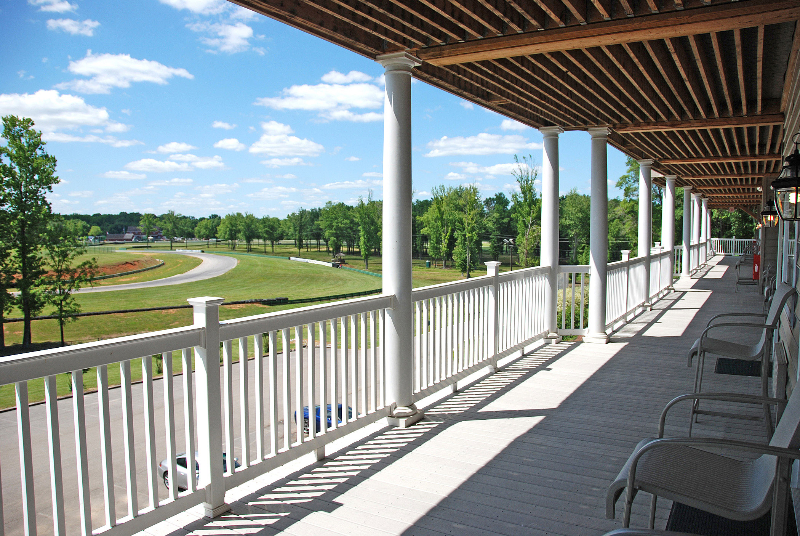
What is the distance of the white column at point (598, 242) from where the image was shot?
696 centimetres

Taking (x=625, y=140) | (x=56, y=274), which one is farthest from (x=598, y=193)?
(x=56, y=274)

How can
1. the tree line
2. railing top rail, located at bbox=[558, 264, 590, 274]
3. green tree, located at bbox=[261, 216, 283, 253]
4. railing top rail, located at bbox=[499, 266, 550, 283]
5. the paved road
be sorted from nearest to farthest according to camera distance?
railing top rail, located at bbox=[499, 266, 550, 283]
railing top rail, located at bbox=[558, 264, 590, 274]
the tree line
the paved road
green tree, located at bbox=[261, 216, 283, 253]

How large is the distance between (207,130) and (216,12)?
66.9 feet

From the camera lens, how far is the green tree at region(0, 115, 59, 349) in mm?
32281

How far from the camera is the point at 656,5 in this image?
3152mm

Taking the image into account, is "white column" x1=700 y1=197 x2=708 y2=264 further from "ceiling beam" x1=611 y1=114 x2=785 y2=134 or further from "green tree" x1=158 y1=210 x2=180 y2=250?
"green tree" x1=158 y1=210 x2=180 y2=250

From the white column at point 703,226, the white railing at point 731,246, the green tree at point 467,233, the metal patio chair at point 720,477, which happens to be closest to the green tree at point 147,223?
the green tree at point 467,233

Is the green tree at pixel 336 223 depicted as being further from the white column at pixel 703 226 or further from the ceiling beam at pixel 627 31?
the ceiling beam at pixel 627 31

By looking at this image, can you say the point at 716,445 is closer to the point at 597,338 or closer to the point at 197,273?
the point at 597,338

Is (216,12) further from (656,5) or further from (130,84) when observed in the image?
(656,5)

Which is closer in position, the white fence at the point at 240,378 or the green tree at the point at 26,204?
the white fence at the point at 240,378

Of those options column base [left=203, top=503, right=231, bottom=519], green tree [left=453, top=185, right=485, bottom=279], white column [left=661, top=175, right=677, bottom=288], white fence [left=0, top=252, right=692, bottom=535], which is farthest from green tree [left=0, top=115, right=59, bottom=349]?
column base [left=203, top=503, right=231, bottom=519]

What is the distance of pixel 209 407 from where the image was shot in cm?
257

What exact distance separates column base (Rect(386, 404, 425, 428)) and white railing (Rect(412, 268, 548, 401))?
0.59 feet
